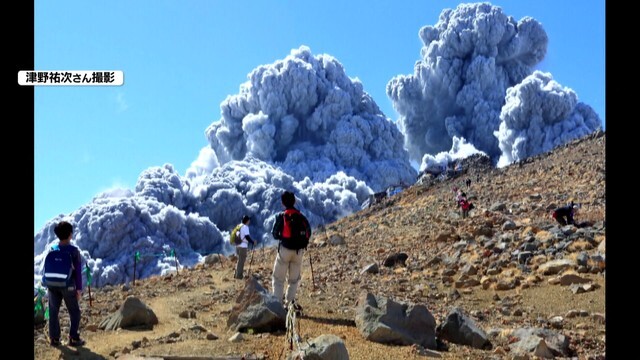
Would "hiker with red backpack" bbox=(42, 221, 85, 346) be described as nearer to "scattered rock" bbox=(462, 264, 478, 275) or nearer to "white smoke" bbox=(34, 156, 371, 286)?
"scattered rock" bbox=(462, 264, 478, 275)

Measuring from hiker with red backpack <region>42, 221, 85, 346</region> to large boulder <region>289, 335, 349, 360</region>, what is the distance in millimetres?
3351

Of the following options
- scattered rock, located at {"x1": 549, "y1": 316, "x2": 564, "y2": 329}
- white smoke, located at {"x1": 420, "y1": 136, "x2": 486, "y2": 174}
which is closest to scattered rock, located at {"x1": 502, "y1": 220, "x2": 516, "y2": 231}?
scattered rock, located at {"x1": 549, "y1": 316, "x2": 564, "y2": 329}

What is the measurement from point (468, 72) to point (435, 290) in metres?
95.5

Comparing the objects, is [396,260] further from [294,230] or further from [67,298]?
[67,298]

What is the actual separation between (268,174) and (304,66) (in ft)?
78.6

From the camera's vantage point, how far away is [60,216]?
67.9 metres

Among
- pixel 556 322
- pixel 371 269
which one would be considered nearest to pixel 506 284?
pixel 556 322

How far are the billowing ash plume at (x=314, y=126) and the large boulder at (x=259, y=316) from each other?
3404 inches

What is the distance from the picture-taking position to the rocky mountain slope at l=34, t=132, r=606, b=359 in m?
7.25

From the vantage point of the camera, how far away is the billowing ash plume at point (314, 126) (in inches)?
3831
